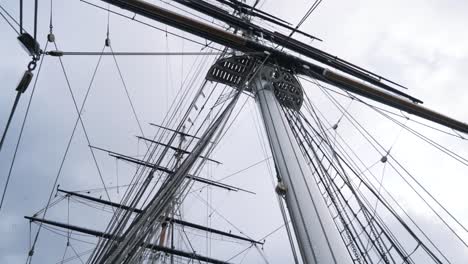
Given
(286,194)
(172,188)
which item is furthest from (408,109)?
(172,188)

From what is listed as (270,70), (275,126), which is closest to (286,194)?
(275,126)

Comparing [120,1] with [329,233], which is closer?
[329,233]

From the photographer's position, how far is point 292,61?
5.52 m

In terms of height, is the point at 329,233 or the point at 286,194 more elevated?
the point at 286,194

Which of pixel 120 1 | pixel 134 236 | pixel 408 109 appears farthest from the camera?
pixel 408 109

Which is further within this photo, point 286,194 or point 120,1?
point 120,1

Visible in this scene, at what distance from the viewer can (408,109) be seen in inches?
Result: 253

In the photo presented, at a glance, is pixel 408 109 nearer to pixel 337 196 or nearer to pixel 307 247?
pixel 337 196

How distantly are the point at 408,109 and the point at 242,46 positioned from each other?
376 centimetres

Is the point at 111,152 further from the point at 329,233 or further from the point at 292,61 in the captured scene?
the point at 329,233

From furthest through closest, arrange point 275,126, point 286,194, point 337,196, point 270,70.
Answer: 1. point 270,70
2. point 337,196
3. point 275,126
4. point 286,194

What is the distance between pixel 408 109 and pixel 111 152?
14701mm

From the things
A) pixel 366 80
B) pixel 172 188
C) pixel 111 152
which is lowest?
pixel 172 188

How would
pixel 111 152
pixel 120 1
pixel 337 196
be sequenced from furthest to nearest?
pixel 111 152
pixel 337 196
pixel 120 1
